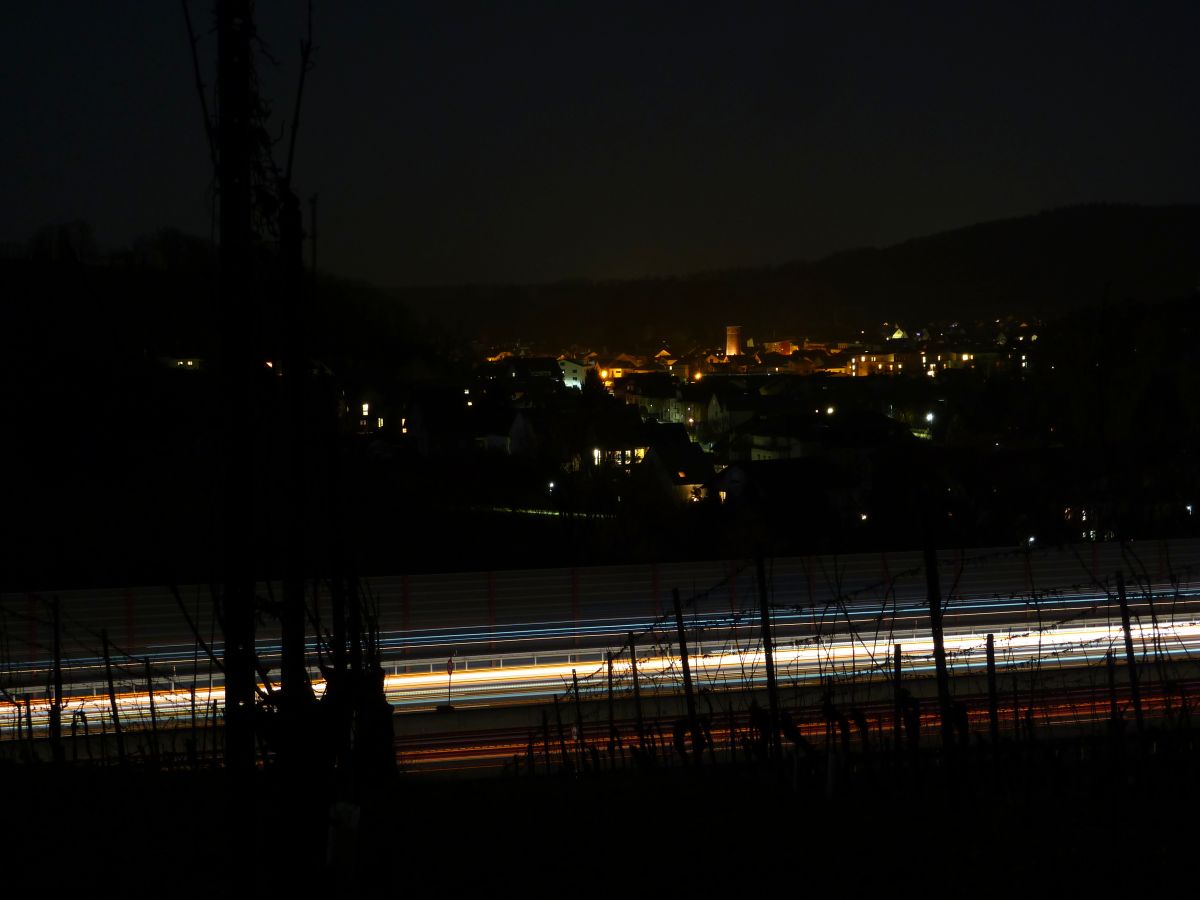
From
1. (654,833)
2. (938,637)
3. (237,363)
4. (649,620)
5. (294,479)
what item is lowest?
(654,833)

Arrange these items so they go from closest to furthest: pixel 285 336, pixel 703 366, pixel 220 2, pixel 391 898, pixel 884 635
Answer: pixel 220 2, pixel 391 898, pixel 285 336, pixel 884 635, pixel 703 366

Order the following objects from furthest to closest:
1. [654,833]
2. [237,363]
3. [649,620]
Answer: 1. [649,620]
2. [654,833]
3. [237,363]

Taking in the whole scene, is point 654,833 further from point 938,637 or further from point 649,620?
point 649,620

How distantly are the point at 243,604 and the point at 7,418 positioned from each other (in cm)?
2245

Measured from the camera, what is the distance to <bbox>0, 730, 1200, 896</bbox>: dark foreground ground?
3311 mm

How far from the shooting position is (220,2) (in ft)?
7.67

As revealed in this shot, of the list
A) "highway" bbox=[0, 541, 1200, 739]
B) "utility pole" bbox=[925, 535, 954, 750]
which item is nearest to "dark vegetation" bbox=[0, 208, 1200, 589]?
"highway" bbox=[0, 541, 1200, 739]

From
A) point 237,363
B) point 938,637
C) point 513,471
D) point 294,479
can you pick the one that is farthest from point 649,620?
point 513,471

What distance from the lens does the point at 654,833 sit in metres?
3.89

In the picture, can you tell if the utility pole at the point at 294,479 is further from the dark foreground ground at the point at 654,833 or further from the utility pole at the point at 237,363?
the utility pole at the point at 237,363

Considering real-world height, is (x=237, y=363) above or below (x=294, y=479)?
above

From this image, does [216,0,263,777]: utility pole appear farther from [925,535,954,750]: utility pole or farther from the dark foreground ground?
[925,535,954,750]: utility pole

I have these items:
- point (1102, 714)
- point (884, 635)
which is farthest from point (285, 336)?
point (884, 635)

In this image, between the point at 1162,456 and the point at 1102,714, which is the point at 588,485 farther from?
the point at 1102,714
